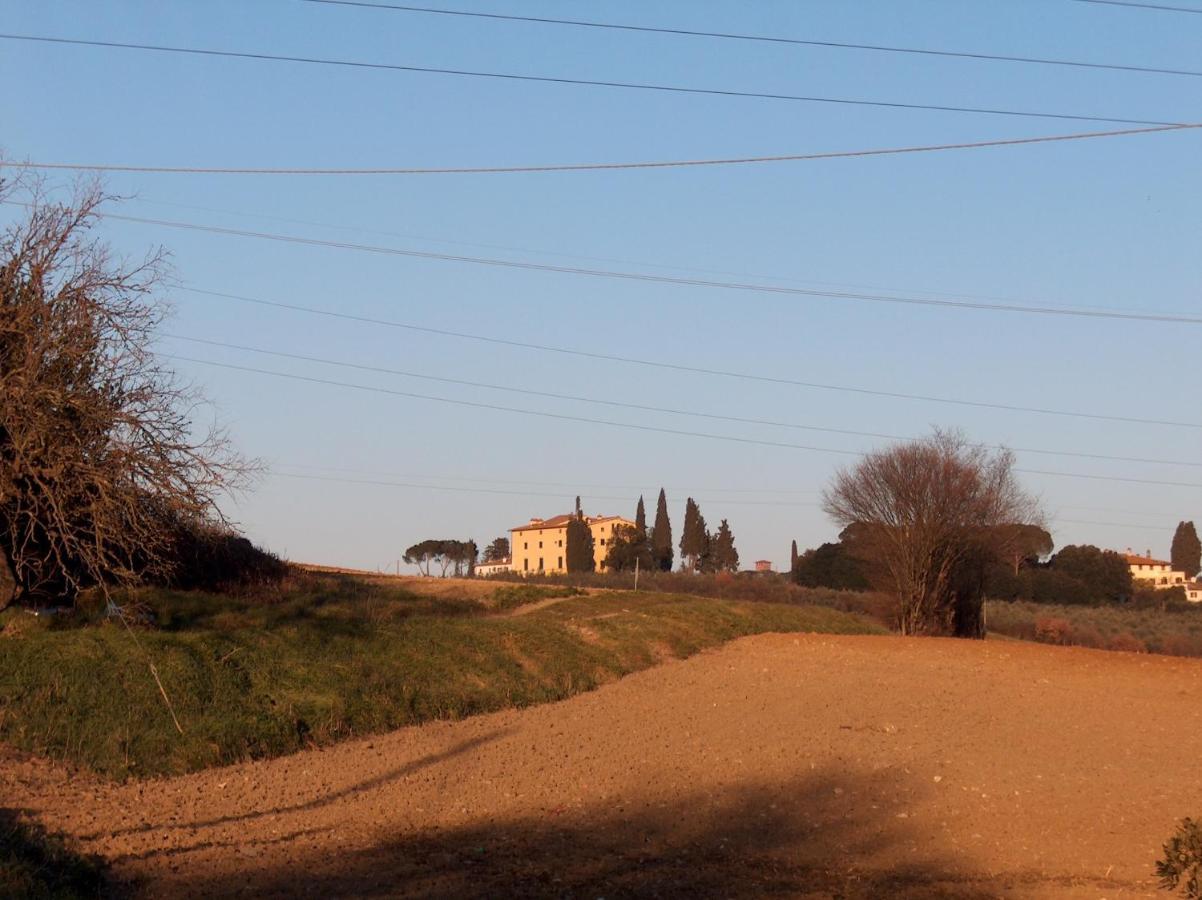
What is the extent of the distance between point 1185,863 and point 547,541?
81.3 metres

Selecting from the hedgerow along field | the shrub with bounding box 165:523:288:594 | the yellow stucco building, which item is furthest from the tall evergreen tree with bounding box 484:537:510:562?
the shrub with bounding box 165:523:288:594

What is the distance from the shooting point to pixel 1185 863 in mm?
8109

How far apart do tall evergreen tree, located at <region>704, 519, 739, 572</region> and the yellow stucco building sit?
7170 millimetres

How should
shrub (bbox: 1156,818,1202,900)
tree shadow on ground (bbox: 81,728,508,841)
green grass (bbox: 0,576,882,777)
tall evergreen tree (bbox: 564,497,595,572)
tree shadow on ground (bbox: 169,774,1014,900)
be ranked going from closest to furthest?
1. shrub (bbox: 1156,818,1202,900)
2. tree shadow on ground (bbox: 169,774,1014,900)
3. tree shadow on ground (bbox: 81,728,508,841)
4. green grass (bbox: 0,576,882,777)
5. tall evergreen tree (bbox: 564,497,595,572)

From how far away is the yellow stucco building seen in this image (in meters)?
86.2

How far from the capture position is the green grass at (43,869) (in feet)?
23.0

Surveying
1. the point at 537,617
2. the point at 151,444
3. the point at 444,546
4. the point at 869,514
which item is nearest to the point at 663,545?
the point at 444,546

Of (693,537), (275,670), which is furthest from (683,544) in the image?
(275,670)

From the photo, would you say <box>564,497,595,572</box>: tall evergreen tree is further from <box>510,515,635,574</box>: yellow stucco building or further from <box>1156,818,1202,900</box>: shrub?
<box>1156,818,1202,900</box>: shrub

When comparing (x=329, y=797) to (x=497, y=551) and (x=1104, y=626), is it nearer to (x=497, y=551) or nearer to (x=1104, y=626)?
(x=1104, y=626)

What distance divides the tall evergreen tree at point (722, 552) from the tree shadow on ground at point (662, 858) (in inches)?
2562

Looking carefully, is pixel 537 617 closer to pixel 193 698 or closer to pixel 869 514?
pixel 193 698

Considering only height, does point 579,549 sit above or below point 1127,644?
above

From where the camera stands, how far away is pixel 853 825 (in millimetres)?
10398
